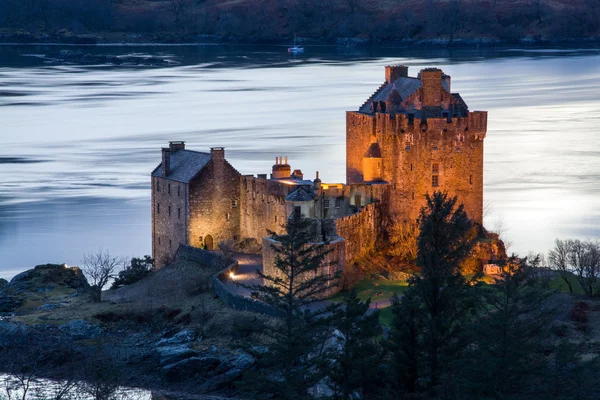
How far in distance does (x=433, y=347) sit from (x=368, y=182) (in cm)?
1906

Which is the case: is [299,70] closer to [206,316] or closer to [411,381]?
Answer: [206,316]

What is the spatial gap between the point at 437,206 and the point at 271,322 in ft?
30.0

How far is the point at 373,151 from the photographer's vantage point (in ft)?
178

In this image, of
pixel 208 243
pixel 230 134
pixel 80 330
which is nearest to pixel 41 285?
pixel 208 243

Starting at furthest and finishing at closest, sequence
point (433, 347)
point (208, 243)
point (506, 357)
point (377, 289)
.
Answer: point (208, 243)
point (377, 289)
point (433, 347)
point (506, 357)

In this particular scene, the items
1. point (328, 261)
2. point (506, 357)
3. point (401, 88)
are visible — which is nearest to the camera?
point (506, 357)

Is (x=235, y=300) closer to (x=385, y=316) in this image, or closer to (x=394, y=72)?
(x=385, y=316)

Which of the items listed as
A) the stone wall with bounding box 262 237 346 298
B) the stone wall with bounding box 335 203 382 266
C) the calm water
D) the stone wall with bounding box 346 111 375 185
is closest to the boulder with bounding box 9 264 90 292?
the calm water

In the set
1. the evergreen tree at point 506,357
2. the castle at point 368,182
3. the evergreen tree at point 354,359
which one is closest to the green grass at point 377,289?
the castle at point 368,182

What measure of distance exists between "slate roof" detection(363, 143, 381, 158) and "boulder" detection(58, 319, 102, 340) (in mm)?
13970

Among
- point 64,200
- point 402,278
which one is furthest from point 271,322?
point 64,200

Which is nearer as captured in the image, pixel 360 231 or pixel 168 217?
pixel 360 231

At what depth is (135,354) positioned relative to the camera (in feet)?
143

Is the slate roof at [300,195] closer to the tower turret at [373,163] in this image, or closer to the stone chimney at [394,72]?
the tower turret at [373,163]
